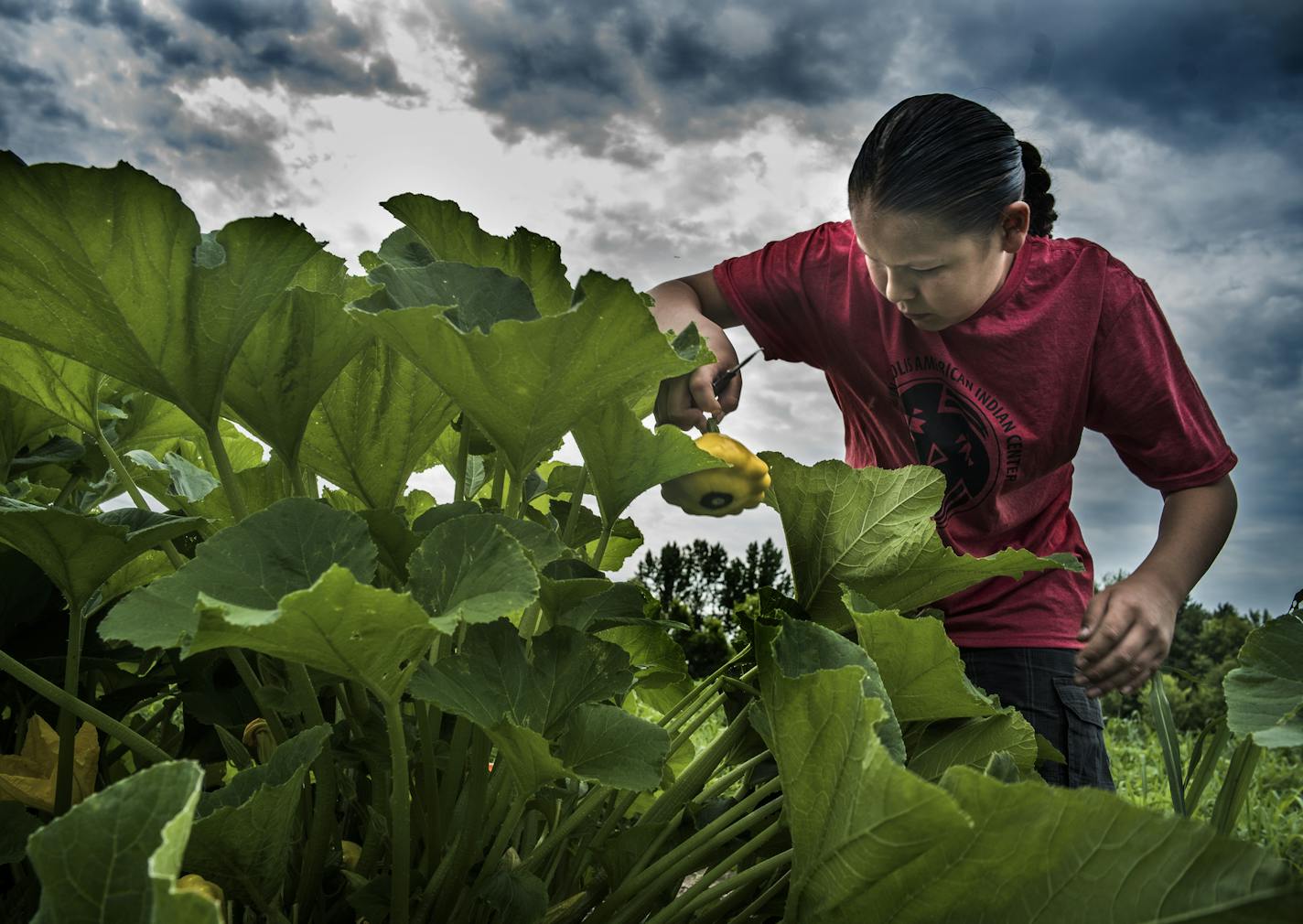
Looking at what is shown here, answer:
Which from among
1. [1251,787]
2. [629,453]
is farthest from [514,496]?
[1251,787]

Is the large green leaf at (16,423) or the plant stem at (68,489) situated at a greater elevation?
the large green leaf at (16,423)

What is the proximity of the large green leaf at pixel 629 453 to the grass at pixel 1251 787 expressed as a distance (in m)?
1.36

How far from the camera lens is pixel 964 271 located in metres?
2.01

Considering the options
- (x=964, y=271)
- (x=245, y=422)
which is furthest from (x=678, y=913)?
(x=964, y=271)

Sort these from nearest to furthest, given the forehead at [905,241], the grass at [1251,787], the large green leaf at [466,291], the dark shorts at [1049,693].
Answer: the large green leaf at [466,291] → the forehead at [905,241] → the dark shorts at [1049,693] → the grass at [1251,787]

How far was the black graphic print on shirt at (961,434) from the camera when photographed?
2047mm

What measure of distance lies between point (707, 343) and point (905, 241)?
3.41ft

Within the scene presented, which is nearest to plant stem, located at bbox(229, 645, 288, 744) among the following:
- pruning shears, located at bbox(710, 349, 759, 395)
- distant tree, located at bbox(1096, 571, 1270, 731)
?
pruning shears, located at bbox(710, 349, 759, 395)

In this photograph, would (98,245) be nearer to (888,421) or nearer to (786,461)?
(786,461)

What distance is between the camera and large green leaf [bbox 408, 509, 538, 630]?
1.67ft

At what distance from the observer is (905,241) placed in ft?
6.34

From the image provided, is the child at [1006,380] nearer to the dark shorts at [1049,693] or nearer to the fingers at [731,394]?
the dark shorts at [1049,693]

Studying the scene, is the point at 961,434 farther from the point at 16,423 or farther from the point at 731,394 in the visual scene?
the point at 16,423

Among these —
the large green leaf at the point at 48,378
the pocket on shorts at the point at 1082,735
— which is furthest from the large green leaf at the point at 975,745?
the pocket on shorts at the point at 1082,735
